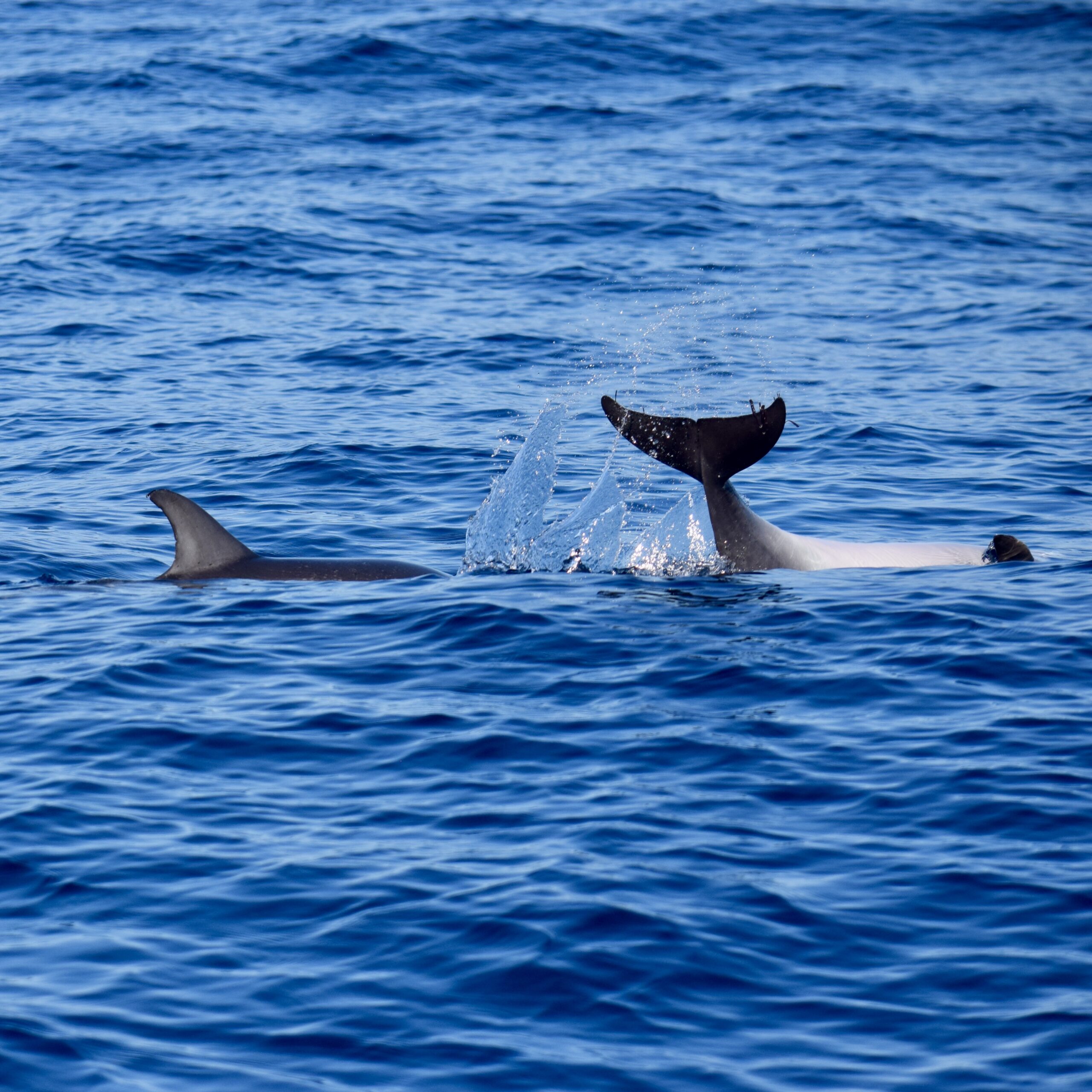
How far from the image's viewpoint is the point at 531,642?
12.9 metres

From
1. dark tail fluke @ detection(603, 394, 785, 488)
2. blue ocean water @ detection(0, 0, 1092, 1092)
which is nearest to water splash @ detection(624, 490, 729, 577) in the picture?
blue ocean water @ detection(0, 0, 1092, 1092)

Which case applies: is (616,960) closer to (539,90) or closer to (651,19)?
(539,90)

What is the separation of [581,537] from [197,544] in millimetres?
3668

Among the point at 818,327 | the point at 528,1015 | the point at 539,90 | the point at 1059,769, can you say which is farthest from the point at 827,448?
the point at 539,90

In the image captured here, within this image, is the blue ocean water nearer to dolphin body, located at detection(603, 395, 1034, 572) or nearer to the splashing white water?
the splashing white water

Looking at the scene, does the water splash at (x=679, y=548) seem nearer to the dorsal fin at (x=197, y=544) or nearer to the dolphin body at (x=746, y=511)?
the dolphin body at (x=746, y=511)

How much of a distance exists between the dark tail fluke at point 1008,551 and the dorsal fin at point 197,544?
6.58m

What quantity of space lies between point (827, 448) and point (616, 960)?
1365 cm

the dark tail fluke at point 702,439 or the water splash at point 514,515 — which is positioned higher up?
the dark tail fluke at point 702,439

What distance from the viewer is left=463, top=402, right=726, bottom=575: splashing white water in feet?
50.6

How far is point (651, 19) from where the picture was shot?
51219 millimetres

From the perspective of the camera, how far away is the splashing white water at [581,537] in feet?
50.6

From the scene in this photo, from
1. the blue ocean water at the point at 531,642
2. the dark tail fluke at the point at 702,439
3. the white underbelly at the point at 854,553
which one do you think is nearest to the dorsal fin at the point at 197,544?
the blue ocean water at the point at 531,642

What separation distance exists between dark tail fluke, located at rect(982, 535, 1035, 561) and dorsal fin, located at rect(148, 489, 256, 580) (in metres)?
6.58
